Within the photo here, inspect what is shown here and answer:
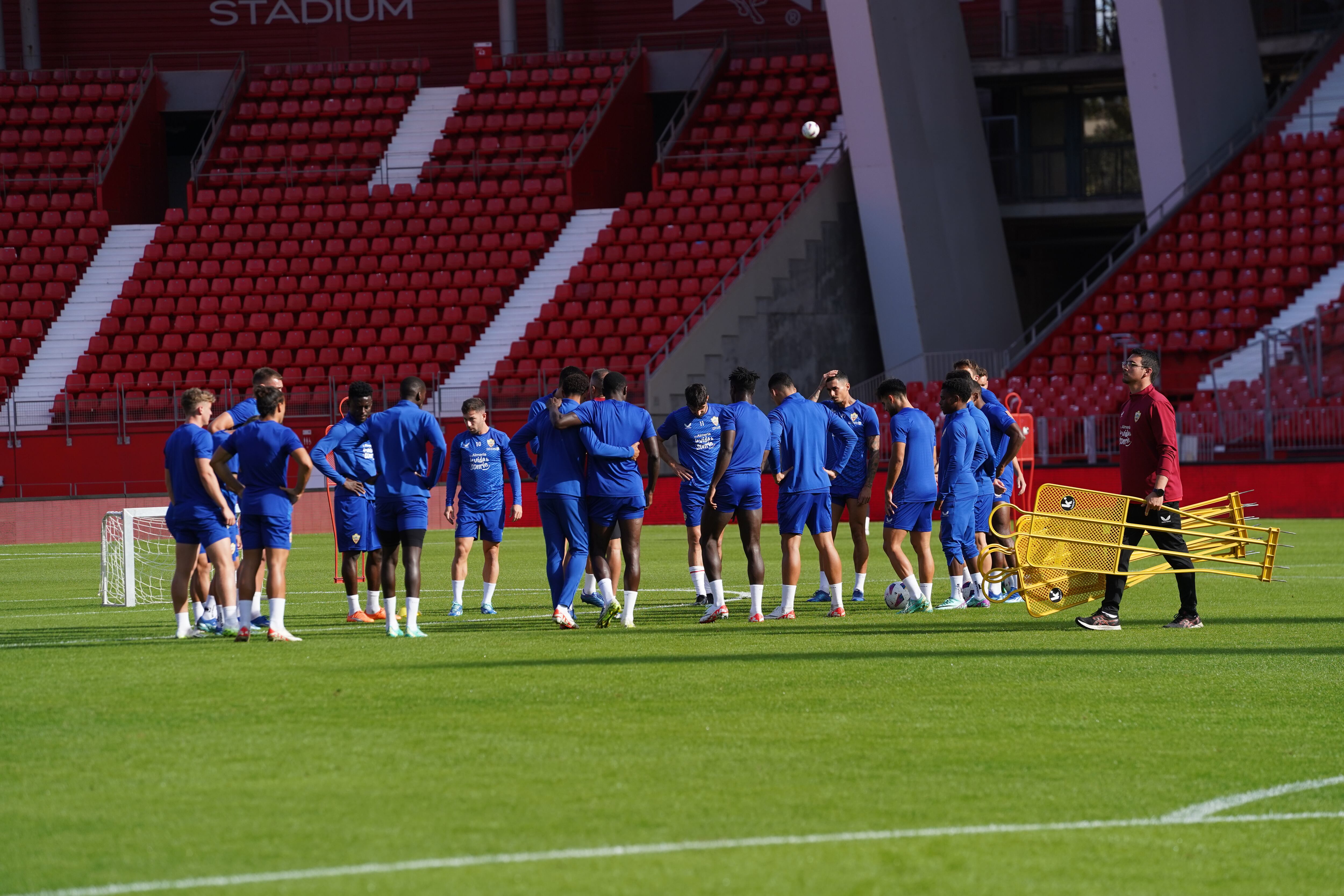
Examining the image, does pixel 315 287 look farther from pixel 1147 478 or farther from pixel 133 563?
pixel 1147 478

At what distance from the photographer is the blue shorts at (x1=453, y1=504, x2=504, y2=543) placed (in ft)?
46.8

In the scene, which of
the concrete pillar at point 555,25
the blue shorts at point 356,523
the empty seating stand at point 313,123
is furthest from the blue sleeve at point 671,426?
the concrete pillar at point 555,25

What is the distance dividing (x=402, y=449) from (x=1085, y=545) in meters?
4.94

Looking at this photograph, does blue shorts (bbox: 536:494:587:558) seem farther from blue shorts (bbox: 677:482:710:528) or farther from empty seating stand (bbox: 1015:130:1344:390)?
empty seating stand (bbox: 1015:130:1344:390)

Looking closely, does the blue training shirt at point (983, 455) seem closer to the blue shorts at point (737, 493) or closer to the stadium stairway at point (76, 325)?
the blue shorts at point (737, 493)

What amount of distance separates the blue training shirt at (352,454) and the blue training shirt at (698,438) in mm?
2483

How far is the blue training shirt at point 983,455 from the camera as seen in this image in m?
13.7

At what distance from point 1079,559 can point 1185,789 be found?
533 centimetres

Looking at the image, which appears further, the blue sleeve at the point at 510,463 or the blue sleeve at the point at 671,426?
the blue sleeve at the point at 510,463

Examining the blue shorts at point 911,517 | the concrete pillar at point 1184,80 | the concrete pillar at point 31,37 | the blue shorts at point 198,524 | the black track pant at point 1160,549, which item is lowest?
the black track pant at point 1160,549

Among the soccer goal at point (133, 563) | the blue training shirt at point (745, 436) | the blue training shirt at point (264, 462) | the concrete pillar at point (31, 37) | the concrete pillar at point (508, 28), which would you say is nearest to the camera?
the blue training shirt at point (264, 462)

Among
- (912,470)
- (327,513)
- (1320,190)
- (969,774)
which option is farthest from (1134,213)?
(969,774)

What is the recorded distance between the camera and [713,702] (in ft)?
27.4

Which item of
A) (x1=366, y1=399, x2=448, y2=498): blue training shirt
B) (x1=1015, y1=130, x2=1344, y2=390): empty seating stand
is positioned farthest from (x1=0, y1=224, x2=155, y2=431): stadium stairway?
(x1=366, y1=399, x2=448, y2=498): blue training shirt
